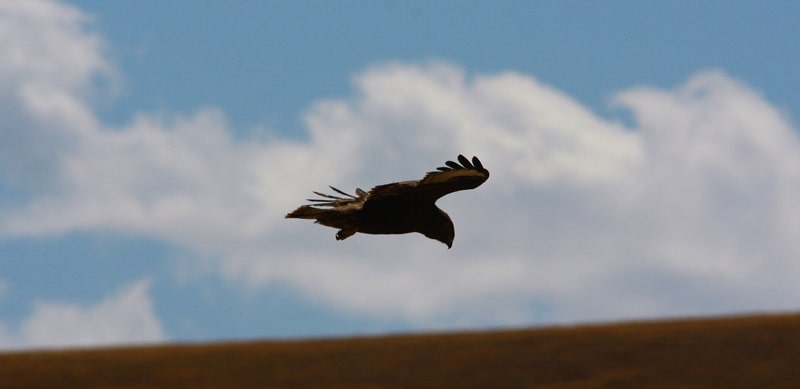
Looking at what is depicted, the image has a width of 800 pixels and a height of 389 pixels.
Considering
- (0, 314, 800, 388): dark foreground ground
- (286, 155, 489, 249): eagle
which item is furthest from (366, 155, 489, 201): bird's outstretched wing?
(0, 314, 800, 388): dark foreground ground

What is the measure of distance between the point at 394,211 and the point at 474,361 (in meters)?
13.9

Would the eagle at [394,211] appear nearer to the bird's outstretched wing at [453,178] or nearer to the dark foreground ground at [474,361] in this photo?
the bird's outstretched wing at [453,178]

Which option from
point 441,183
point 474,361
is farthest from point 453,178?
point 474,361

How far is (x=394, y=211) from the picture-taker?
6422mm

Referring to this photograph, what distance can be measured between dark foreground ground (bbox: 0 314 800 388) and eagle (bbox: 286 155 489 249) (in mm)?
12699

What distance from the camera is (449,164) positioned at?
7.14 meters

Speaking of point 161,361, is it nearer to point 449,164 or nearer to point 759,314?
point 759,314

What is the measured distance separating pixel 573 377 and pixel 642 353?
4.69 feet

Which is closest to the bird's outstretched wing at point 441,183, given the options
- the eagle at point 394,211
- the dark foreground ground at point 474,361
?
the eagle at point 394,211

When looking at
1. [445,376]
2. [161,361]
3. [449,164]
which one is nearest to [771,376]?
[445,376]

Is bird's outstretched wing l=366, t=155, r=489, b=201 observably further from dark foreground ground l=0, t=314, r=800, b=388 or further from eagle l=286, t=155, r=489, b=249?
dark foreground ground l=0, t=314, r=800, b=388

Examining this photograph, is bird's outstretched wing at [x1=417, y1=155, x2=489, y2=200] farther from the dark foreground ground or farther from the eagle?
the dark foreground ground

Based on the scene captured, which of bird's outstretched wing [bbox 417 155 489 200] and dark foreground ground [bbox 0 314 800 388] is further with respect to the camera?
dark foreground ground [bbox 0 314 800 388]

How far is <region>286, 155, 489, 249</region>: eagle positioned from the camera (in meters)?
6.38
